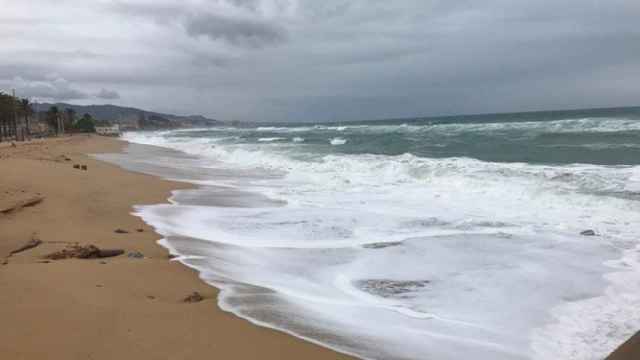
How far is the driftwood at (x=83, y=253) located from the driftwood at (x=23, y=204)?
10.9 ft

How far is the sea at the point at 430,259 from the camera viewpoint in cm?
525

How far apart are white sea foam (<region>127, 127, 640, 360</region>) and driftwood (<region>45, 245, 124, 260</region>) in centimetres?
96

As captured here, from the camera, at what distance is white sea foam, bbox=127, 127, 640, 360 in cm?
523

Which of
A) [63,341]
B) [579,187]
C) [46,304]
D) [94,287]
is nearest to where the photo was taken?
[63,341]

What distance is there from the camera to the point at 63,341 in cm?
445

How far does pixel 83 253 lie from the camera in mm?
7520

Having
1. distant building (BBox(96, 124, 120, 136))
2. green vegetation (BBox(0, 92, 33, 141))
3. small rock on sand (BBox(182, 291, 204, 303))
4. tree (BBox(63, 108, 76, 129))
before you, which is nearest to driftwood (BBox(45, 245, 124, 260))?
small rock on sand (BBox(182, 291, 204, 303))

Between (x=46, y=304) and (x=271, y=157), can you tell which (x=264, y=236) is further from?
(x=271, y=157)

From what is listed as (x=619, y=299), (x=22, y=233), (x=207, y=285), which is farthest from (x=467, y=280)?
(x=22, y=233)

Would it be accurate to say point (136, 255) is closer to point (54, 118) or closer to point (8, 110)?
point (8, 110)

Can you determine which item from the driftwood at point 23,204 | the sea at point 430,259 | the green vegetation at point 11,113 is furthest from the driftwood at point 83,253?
the green vegetation at point 11,113

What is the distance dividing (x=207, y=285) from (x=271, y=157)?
23.8 m

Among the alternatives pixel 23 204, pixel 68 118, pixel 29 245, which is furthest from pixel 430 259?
pixel 68 118

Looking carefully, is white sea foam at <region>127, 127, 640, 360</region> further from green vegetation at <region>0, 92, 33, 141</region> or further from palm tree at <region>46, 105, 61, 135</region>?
palm tree at <region>46, 105, 61, 135</region>
